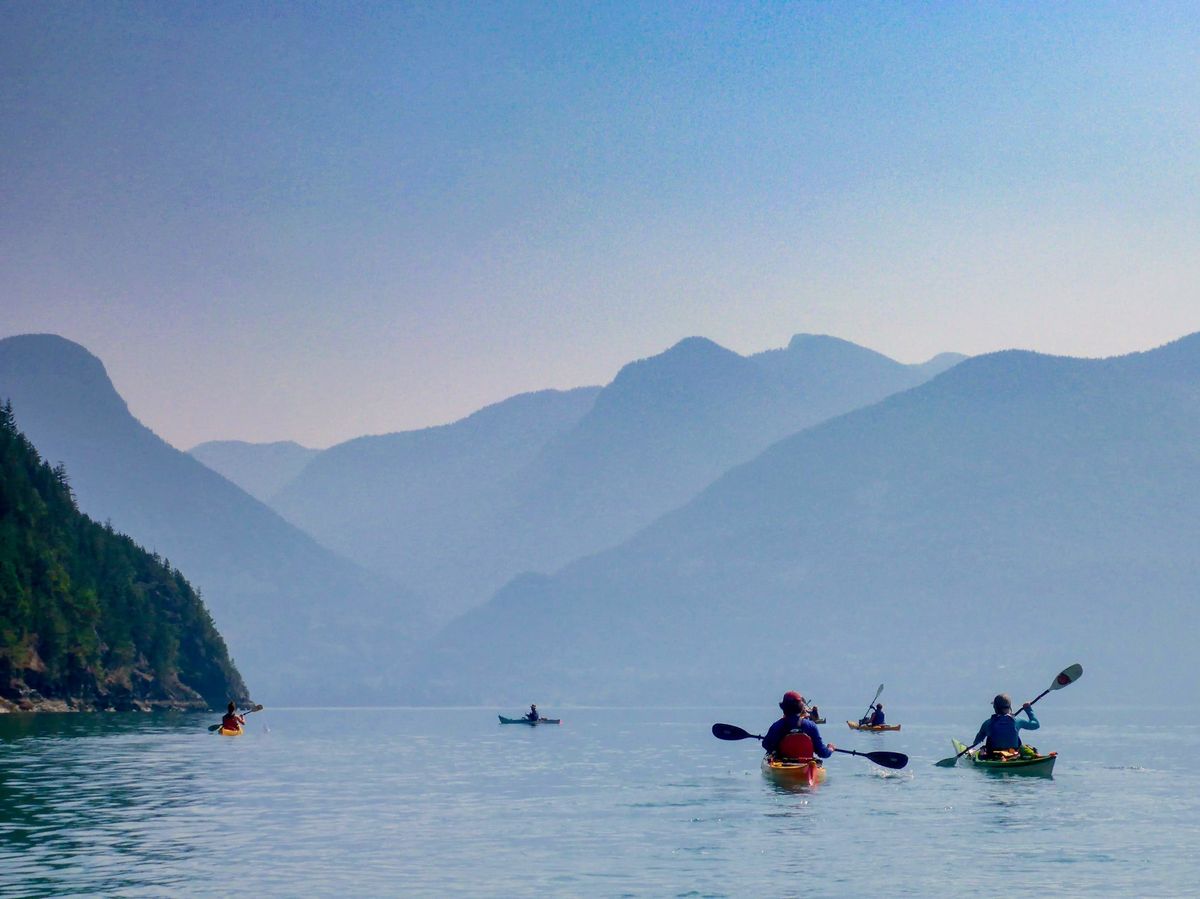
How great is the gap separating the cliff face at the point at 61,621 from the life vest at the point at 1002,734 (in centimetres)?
11225

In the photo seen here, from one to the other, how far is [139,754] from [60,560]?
346 feet

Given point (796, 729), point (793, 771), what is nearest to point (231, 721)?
point (793, 771)

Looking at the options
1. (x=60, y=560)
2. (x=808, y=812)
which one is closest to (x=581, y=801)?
(x=808, y=812)

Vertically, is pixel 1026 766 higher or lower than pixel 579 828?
higher

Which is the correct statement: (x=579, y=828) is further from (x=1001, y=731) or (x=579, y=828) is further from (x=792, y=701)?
(x=1001, y=731)

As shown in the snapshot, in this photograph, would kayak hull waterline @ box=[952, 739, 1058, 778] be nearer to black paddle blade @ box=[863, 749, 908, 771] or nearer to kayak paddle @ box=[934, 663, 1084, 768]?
kayak paddle @ box=[934, 663, 1084, 768]

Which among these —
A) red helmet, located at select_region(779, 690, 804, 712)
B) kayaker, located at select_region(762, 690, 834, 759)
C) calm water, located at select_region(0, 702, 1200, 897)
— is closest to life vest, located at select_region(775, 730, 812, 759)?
kayaker, located at select_region(762, 690, 834, 759)

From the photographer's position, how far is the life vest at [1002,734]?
59.2 meters

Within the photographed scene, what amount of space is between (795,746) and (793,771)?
0.88 meters

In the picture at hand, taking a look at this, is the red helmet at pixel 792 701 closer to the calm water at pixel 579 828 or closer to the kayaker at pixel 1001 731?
the calm water at pixel 579 828

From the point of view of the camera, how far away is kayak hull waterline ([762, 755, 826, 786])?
174 ft

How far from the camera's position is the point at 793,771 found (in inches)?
2092

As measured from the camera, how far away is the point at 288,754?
291ft

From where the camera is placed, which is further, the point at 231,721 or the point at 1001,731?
the point at 231,721
